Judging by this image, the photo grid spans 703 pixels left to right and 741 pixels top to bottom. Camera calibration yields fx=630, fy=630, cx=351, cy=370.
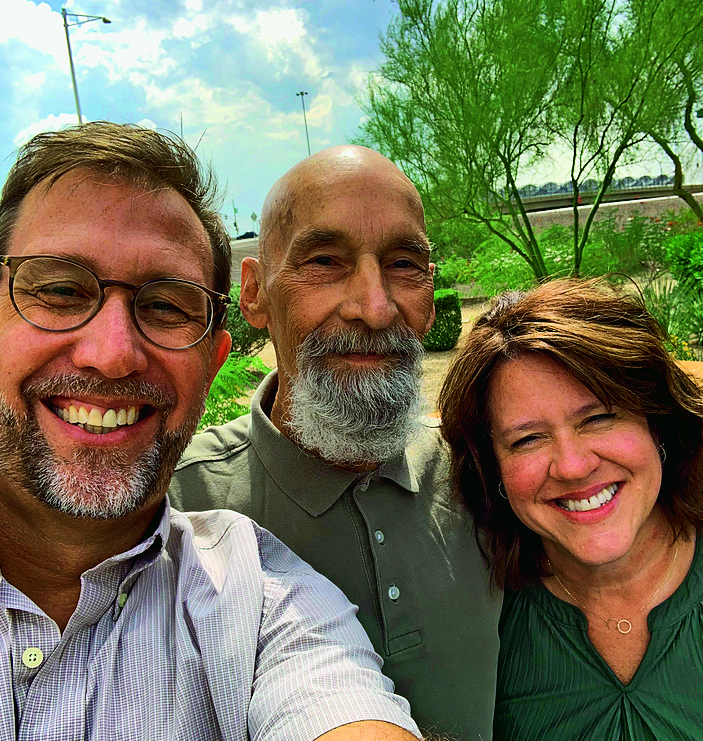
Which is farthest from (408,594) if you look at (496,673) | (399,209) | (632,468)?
(399,209)

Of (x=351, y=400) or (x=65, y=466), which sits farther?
(x=351, y=400)

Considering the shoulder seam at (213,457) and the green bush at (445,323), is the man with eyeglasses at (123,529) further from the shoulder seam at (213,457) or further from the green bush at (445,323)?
the green bush at (445,323)

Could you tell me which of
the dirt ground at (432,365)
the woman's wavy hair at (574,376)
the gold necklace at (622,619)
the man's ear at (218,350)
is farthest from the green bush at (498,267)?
the man's ear at (218,350)

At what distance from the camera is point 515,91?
13.1 metres

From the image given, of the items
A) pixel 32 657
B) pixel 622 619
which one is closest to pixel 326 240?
pixel 32 657

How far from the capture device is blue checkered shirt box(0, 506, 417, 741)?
1.38m

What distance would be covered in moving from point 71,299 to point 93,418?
30cm

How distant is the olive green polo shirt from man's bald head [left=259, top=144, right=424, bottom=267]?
2.43 ft

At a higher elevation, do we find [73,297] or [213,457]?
[73,297]

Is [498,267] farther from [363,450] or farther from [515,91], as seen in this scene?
[363,450]

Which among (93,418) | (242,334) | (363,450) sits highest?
(93,418)

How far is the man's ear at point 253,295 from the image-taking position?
2.65 meters

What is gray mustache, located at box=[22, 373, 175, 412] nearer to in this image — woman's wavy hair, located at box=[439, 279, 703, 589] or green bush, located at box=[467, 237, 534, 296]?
woman's wavy hair, located at box=[439, 279, 703, 589]

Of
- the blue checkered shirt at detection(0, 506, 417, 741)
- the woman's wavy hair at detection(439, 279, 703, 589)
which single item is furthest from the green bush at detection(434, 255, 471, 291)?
the blue checkered shirt at detection(0, 506, 417, 741)
